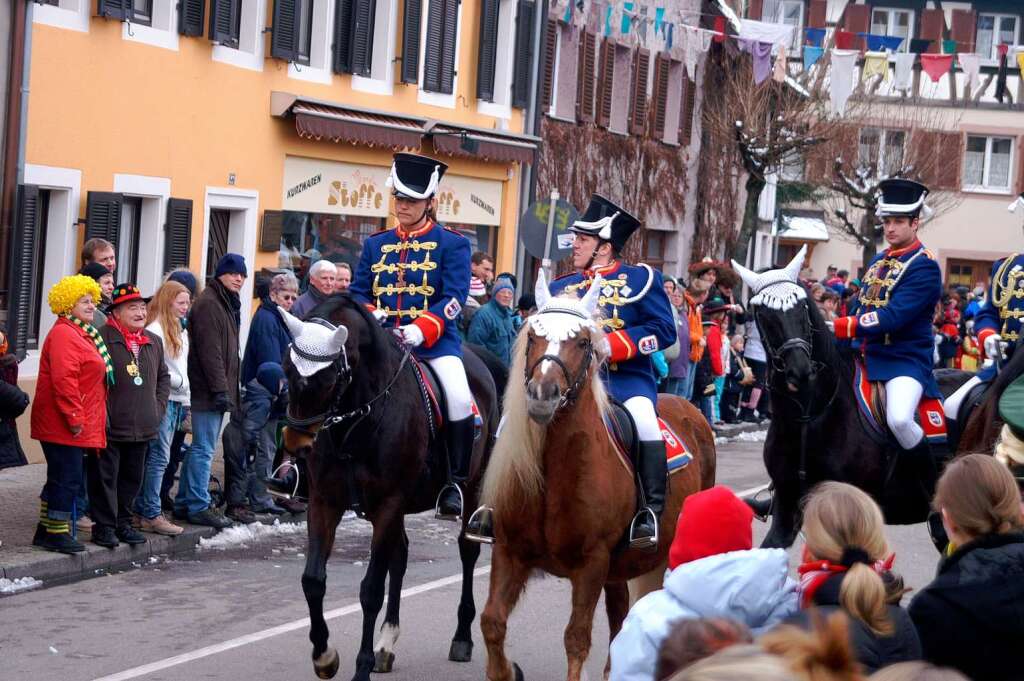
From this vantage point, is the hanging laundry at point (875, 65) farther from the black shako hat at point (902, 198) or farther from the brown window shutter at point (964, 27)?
the black shako hat at point (902, 198)

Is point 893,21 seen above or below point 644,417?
above

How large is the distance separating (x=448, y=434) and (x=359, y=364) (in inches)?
37.1

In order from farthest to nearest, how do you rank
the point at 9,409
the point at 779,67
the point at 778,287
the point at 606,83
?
1. the point at 779,67
2. the point at 606,83
3. the point at 9,409
4. the point at 778,287

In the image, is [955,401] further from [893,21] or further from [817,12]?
[893,21]

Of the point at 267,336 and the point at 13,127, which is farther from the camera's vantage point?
the point at 13,127

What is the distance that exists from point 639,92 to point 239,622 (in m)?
22.8

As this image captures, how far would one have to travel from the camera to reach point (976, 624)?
15.1ft

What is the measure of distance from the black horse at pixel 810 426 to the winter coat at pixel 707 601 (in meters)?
4.88

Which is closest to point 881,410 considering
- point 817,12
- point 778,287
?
point 778,287

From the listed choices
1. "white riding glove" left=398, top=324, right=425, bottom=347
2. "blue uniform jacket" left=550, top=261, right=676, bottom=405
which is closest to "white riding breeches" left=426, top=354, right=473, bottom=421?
"white riding glove" left=398, top=324, right=425, bottom=347

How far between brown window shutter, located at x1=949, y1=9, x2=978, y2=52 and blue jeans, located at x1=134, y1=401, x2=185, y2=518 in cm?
5146

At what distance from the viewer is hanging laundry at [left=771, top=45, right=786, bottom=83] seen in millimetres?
33469

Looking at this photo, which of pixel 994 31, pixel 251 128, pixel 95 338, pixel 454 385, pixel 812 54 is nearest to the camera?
pixel 454 385

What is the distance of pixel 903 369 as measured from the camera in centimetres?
1019
